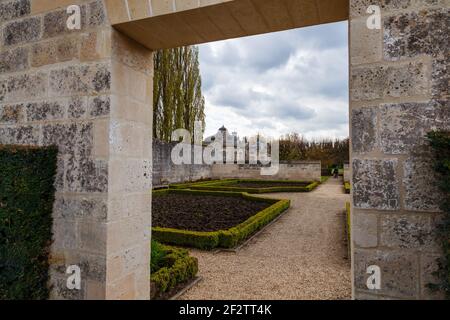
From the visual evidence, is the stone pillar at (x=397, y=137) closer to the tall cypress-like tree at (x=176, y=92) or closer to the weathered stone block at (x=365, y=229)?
the weathered stone block at (x=365, y=229)

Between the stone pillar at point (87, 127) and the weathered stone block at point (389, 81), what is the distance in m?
1.45

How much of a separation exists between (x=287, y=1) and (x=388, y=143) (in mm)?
927

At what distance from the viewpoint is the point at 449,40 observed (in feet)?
4.57

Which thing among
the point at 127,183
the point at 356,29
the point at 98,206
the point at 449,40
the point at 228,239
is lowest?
the point at 228,239

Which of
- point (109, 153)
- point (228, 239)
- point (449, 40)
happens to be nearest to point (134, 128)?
point (109, 153)

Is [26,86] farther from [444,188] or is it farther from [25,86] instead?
[444,188]

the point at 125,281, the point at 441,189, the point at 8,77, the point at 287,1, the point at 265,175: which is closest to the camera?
the point at 441,189

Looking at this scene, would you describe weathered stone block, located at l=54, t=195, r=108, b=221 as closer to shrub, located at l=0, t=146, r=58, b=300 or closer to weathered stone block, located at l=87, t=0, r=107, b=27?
shrub, located at l=0, t=146, r=58, b=300

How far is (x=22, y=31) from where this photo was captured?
223 cm

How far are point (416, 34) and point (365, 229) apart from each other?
3.17 feet

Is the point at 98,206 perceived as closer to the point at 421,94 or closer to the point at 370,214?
the point at 370,214

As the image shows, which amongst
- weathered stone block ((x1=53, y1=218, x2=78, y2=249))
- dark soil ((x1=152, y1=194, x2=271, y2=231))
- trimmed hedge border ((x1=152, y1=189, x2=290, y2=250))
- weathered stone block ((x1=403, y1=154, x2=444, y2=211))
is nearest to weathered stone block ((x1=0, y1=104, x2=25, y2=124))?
weathered stone block ((x1=53, y1=218, x2=78, y2=249))

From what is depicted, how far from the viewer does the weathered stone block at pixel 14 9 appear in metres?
2.23

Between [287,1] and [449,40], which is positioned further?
[287,1]
